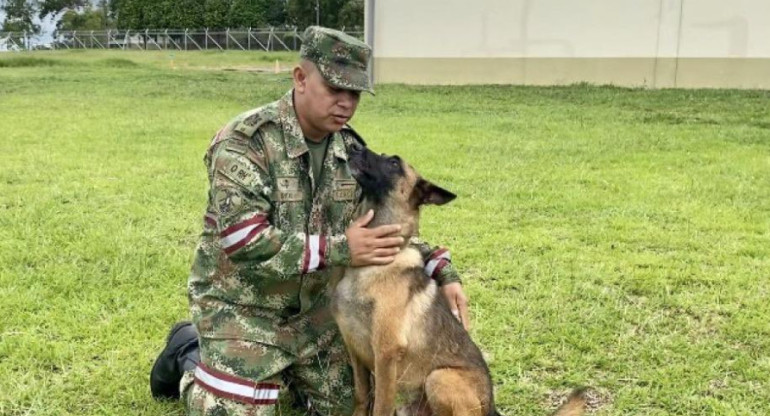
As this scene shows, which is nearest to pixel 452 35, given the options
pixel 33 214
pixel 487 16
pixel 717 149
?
pixel 487 16

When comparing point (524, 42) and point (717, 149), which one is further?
point (524, 42)

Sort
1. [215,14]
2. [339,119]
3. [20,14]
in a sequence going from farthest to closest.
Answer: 1. [20,14]
2. [215,14]
3. [339,119]

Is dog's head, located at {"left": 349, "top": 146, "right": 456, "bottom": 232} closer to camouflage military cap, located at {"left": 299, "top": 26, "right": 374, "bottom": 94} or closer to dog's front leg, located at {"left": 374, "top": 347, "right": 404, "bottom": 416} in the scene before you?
camouflage military cap, located at {"left": 299, "top": 26, "right": 374, "bottom": 94}

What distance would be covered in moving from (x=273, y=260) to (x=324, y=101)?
2.11 feet

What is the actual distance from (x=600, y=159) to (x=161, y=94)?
1238cm

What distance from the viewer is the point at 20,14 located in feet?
317

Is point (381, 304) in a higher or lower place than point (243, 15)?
lower

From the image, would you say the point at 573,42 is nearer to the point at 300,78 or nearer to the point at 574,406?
the point at 300,78

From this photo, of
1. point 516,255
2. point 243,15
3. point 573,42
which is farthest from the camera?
point 243,15

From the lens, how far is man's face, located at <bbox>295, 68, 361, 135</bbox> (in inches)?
109

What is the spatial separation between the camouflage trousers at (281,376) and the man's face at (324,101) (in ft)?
3.18

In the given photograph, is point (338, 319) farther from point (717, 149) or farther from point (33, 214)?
point (717, 149)

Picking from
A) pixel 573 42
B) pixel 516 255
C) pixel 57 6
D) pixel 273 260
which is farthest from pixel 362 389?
pixel 57 6

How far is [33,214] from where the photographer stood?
19.6 ft
